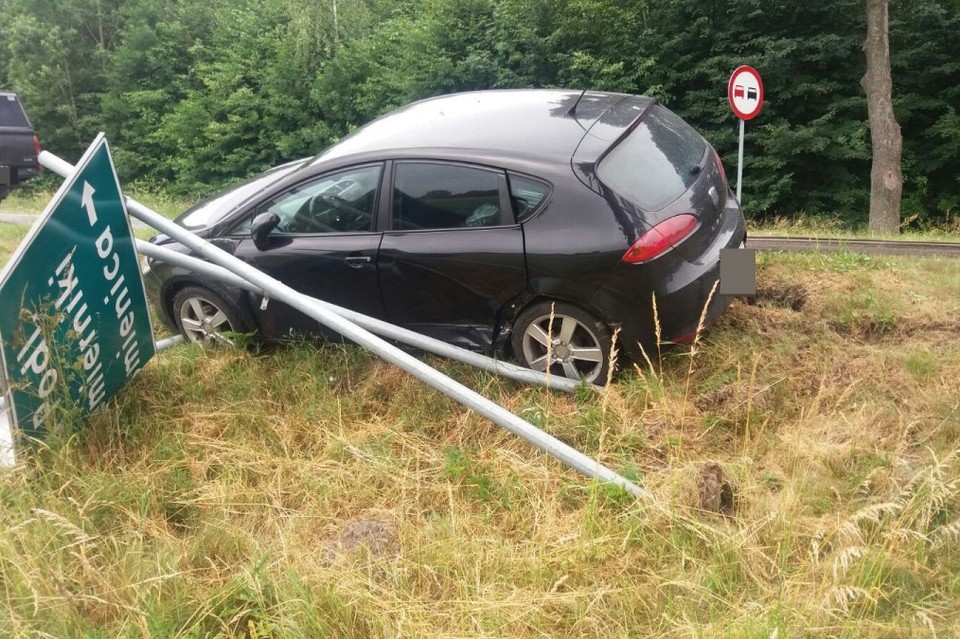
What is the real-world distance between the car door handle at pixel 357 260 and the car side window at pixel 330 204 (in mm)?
178

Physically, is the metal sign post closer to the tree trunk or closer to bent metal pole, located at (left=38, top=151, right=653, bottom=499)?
the tree trunk

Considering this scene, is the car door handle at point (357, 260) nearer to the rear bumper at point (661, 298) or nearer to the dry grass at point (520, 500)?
the dry grass at point (520, 500)

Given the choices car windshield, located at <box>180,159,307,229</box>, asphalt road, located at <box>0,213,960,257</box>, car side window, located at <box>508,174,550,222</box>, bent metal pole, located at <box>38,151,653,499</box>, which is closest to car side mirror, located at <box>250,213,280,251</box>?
car windshield, located at <box>180,159,307,229</box>

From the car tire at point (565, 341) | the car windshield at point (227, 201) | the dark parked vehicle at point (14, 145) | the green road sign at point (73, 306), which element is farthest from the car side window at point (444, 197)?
the dark parked vehicle at point (14, 145)

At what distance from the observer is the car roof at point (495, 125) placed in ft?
13.6

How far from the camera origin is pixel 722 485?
9.86 ft

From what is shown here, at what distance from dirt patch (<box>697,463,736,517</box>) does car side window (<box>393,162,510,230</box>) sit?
1.80m

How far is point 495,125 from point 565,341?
1461mm

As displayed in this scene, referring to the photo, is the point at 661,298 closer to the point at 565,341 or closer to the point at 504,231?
the point at 565,341

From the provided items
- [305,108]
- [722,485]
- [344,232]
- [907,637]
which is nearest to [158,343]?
[344,232]

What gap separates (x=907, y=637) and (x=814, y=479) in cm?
84

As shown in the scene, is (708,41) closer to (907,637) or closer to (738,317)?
(738,317)

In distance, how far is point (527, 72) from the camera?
66.1 feet

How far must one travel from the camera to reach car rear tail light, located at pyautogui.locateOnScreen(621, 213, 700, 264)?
3.70 m
